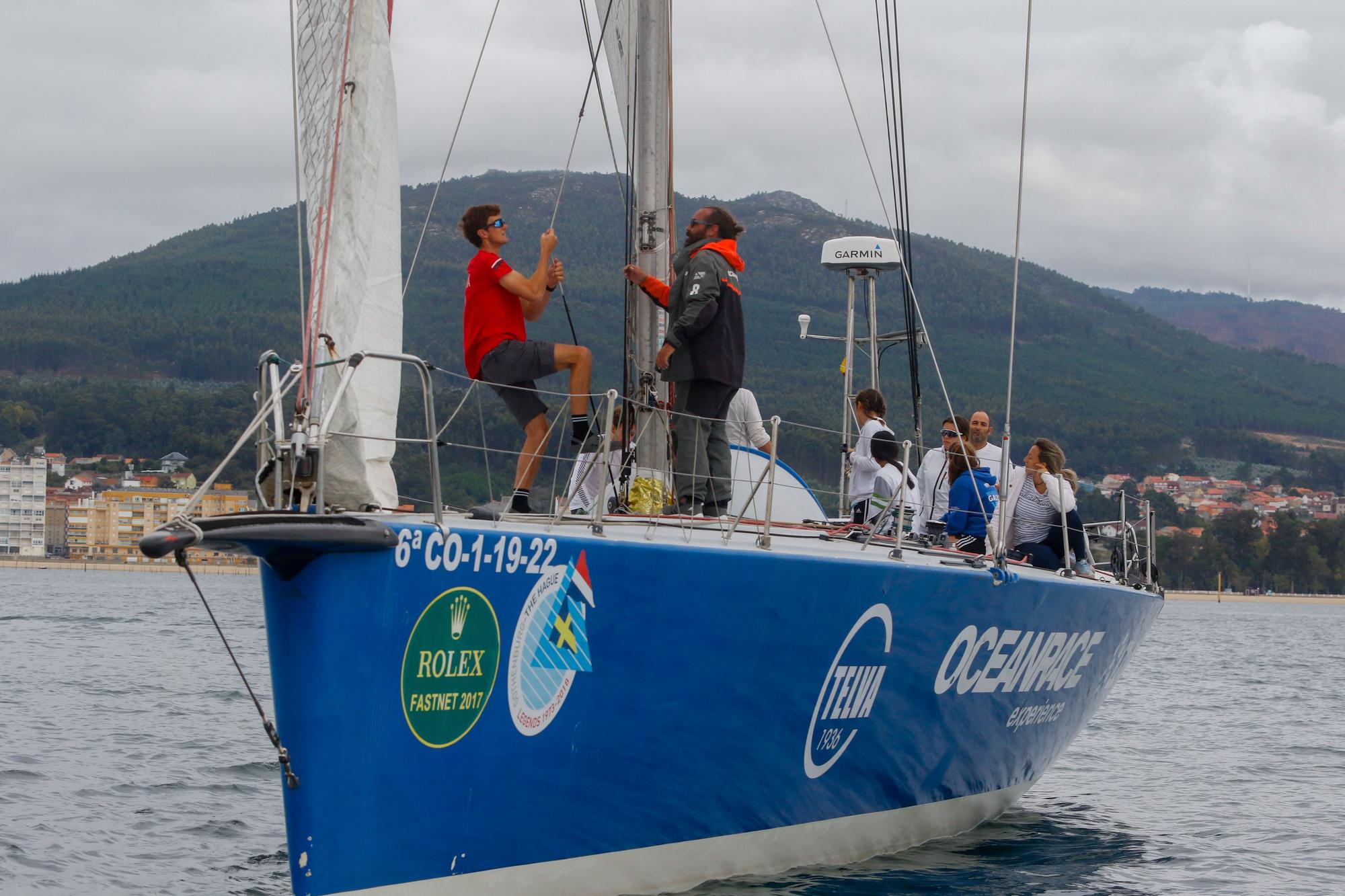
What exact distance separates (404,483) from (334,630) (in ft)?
2.53

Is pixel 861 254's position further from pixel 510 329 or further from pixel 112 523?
pixel 112 523

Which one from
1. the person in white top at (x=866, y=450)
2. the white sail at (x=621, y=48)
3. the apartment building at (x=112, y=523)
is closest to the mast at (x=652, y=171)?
the white sail at (x=621, y=48)

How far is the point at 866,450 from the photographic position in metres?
7.36

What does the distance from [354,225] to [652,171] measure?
279 centimetres

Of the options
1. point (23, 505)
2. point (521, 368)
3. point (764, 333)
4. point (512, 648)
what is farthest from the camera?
point (23, 505)

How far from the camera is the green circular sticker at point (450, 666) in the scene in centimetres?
409

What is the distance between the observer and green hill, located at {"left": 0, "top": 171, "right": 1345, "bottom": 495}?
116ft

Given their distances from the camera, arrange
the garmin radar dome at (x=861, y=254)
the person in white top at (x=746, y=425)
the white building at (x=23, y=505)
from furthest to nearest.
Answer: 1. the white building at (x=23, y=505)
2. the garmin radar dome at (x=861, y=254)
3. the person in white top at (x=746, y=425)

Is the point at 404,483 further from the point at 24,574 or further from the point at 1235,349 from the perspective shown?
the point at 1235,349

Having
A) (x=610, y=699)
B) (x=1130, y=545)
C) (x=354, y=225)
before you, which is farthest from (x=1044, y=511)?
(x=354, y=225)

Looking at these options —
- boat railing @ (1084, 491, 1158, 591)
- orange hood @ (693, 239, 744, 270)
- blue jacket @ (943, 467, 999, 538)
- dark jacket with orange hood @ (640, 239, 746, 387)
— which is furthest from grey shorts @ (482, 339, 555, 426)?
boat railing @ (1084, 491, 1158, 591)

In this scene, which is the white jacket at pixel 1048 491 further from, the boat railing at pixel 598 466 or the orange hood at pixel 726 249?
the orange hood at pixel 726 249

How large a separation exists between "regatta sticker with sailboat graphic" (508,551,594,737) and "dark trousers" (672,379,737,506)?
1604 millimetres

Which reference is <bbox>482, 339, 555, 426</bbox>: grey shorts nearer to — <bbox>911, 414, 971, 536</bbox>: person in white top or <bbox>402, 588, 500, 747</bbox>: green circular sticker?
<bbox>402, 588, 500, 747</bbox>: green circular sticker
